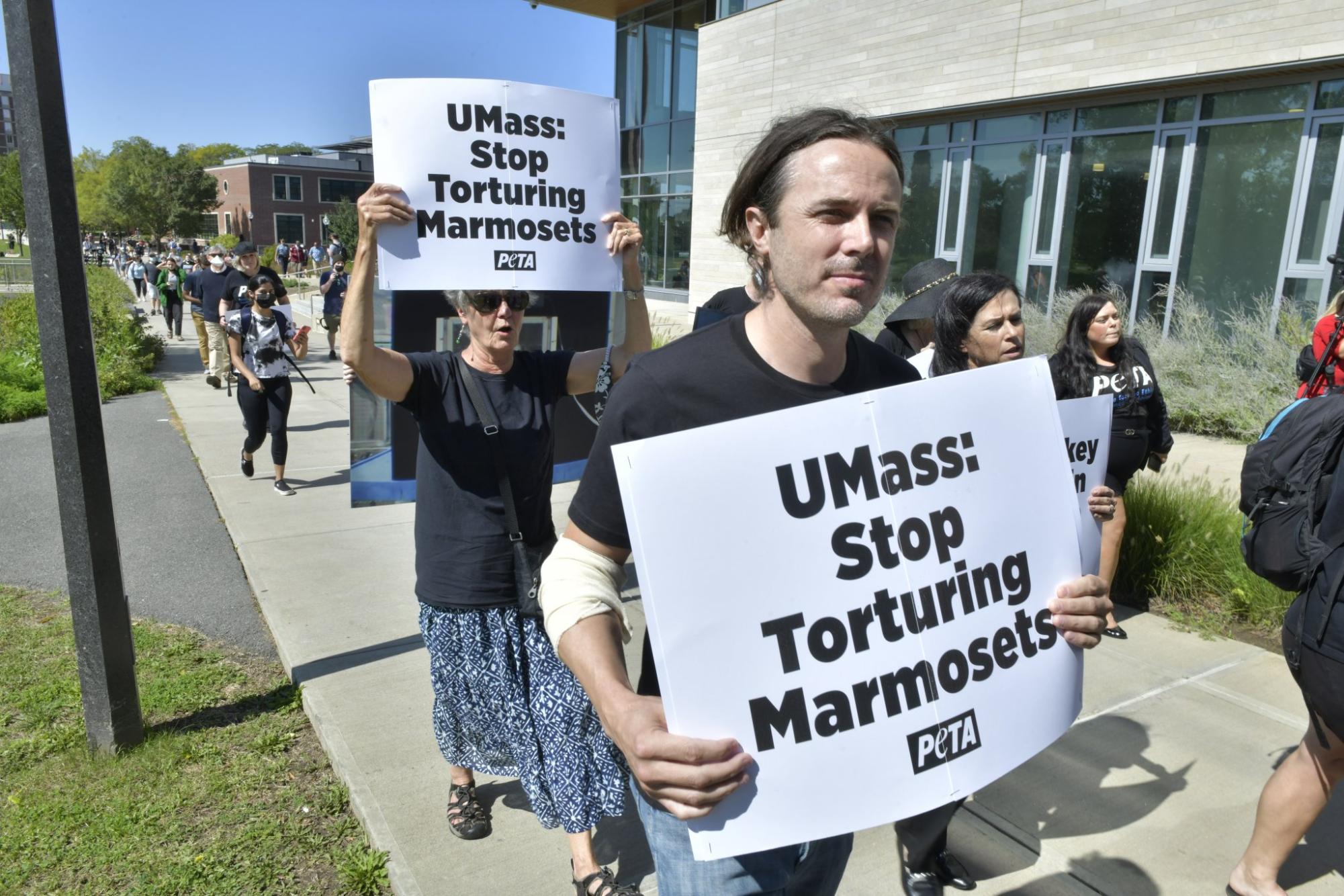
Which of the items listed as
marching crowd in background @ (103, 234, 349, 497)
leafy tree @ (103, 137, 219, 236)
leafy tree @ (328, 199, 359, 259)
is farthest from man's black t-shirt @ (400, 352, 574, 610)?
leafy tree @ (103, 137, 219, 236)

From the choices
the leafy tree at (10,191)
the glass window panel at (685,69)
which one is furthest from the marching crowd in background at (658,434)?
the leafy tree at (10,191)

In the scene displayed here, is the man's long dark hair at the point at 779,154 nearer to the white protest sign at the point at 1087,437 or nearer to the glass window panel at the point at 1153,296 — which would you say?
the white protest sign at the point at 1087,437

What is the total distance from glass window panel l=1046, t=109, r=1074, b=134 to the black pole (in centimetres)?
1281

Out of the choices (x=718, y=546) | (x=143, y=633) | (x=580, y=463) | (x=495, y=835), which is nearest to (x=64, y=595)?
(x=143, y=633)

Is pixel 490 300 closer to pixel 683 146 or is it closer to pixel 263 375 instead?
pixel 263 375

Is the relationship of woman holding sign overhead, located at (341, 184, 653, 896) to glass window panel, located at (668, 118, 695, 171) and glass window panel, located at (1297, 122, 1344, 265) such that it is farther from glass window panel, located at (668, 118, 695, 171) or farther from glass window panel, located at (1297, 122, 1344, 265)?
glass window panel, located at (668, 118, 695, 171)

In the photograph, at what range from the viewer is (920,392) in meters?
1.57

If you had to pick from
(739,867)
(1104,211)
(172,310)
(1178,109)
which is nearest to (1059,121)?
(1104,211)

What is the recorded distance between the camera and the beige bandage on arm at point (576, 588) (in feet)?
5.42

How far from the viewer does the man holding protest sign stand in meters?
1.62

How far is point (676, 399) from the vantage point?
66.2 inches

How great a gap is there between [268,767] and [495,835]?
39.6 inches

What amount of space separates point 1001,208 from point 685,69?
10725 mm

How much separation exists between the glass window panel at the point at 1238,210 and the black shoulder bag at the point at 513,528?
35.9 feet
